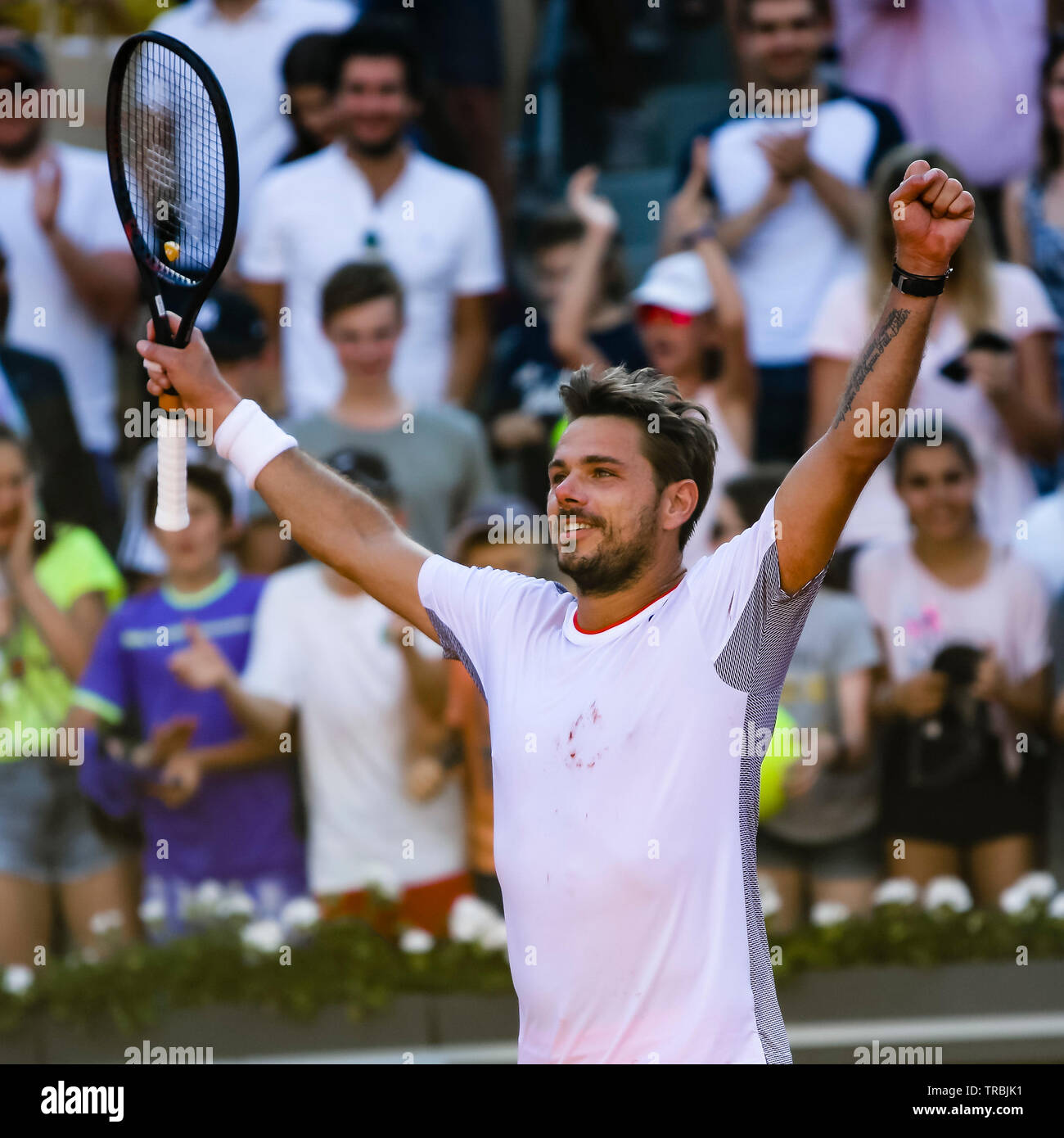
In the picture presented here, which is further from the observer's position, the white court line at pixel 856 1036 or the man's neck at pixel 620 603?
the white court line at pixel 856 1036

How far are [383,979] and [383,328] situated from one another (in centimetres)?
230

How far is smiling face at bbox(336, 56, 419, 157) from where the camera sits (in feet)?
21.1

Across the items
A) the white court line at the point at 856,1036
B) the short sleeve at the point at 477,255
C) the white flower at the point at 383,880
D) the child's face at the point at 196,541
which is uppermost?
the short sleeve at the point at 477,255

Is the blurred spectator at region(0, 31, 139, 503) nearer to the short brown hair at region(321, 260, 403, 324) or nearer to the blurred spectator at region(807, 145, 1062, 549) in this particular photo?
the short brown hair at region(321, 260, 403, 324)

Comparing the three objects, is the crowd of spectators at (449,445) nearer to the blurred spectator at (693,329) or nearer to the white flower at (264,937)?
the blurred spectator at (693,329)

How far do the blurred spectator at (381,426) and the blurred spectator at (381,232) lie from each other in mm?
156

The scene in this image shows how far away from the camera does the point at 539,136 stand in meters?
7.11

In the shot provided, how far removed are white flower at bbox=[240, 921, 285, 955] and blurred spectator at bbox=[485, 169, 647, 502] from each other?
1749 mm

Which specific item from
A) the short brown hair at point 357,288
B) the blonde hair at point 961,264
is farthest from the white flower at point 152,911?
the blonde hair at point 961,264

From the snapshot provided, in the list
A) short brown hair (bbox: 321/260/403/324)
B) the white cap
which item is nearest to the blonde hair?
the white cap

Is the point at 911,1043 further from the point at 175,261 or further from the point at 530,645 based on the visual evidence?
the point at 175,261

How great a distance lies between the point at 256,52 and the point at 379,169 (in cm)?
72

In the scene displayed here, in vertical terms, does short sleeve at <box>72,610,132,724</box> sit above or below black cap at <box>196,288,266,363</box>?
below

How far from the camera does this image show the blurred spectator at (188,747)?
5824 mm
